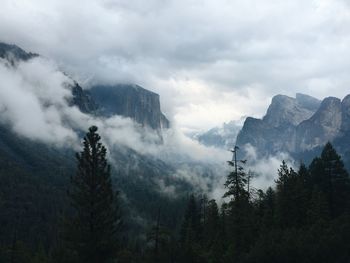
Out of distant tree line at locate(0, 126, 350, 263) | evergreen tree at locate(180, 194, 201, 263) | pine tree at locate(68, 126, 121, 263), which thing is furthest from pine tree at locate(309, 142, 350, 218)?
pine tree at locate(68, 126, 121, 263)

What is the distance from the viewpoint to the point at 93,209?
3281 cm

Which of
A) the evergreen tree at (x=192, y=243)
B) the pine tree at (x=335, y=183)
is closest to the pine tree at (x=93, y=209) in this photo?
the evergreen tree at (x=192, y=243)

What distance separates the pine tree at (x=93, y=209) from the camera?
32.1 metres

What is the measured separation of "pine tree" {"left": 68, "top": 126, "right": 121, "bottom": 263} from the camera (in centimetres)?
3212

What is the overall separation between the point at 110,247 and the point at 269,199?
4613 centimetres

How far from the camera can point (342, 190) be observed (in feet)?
180

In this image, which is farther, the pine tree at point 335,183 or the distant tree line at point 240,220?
the pine tree at point 335,183

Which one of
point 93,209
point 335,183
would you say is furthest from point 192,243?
point 93,209

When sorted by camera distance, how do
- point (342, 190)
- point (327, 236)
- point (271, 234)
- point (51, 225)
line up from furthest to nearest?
point (51, 225)
point (342, 190)
point (271, 234)
point (327, 236)

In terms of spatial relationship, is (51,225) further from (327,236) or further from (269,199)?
(327,236)

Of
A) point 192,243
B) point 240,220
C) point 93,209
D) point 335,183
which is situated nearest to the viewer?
point 93,209

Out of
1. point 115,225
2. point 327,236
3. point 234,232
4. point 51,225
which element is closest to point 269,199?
point 234,232

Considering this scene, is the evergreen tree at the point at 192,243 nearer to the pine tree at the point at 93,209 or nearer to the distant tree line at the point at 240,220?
the distant tree line at the point at 240,220

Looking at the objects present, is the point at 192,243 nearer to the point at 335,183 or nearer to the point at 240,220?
the point at 335,183
